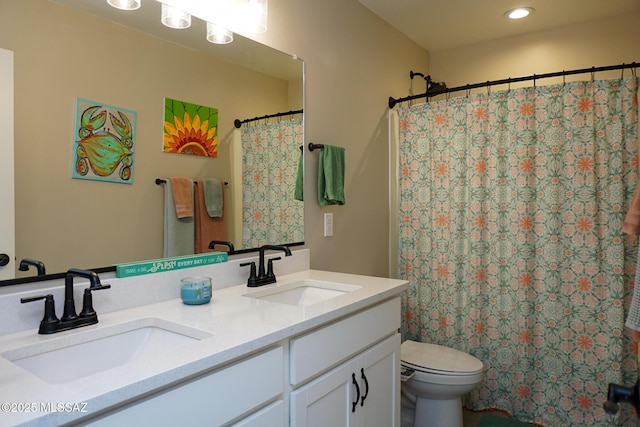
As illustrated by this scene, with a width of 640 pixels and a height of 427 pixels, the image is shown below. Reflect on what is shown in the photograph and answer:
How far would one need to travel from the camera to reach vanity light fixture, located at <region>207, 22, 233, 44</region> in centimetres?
165

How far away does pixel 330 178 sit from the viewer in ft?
6.83

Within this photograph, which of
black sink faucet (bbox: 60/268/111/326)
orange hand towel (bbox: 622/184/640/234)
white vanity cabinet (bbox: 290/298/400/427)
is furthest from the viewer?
orange hand towel (bbox: 622/184/640/234)

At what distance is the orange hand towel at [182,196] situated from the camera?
5.04ft

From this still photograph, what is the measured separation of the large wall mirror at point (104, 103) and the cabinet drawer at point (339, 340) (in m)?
0.62

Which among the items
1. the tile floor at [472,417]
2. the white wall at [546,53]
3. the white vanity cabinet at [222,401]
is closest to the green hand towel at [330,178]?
the white vanity cabinet at [222,401]

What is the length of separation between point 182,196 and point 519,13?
2391 millimetres

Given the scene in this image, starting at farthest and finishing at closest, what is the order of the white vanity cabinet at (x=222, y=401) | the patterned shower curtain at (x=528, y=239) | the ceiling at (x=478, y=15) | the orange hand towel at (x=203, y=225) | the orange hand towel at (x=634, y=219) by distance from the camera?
the ceiling at (x=478, y=15), the patterned shower curtain at (x=528, y=239), the orange hand towel at (x=634, y=219), the orange hand towel at (x=203, y=225), the white vanity cabinet at (x=222, y=401)

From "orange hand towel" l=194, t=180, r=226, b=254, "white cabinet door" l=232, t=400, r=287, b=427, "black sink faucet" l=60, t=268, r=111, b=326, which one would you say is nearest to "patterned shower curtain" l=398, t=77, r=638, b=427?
"orange hand towel" l=194, t=180, r=226, b=254

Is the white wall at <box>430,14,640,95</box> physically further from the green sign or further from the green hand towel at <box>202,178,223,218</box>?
the green sign

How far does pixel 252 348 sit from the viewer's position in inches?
40.2

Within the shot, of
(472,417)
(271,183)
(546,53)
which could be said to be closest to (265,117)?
(271,183)

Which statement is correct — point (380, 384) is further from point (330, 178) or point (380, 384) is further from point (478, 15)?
point (478, 15)

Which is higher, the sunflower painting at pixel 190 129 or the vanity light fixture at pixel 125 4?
the vanity light fixture at pixel 125 4

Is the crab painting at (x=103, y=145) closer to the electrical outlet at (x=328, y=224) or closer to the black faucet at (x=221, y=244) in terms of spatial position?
the black faucet at (x=221, y=244)
